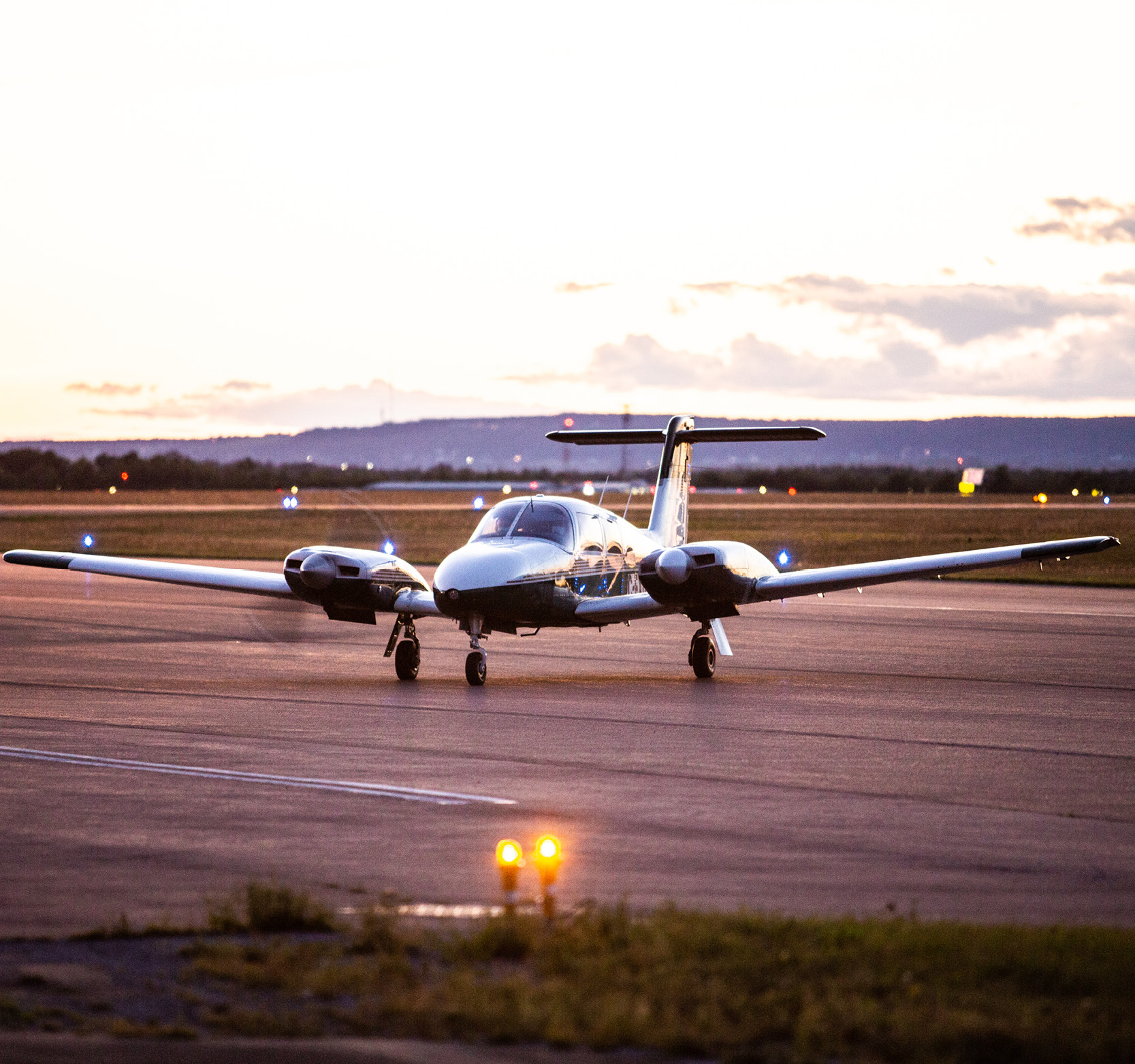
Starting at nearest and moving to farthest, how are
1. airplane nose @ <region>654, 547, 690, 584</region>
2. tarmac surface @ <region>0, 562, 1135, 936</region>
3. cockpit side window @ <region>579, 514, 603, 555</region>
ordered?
tarmac surface @ <region>0, 562, 1135, 936</region>, airplane nose @ <region>654, 547, 690, 584</region>, cockpit side window @ <region>579, 514, 603, 555</region>

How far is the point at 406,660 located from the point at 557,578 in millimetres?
2461

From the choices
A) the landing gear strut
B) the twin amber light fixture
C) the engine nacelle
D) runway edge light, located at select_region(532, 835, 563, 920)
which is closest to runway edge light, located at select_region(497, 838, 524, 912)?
the twin amber light fixture

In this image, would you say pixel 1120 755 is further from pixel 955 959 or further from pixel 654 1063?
pixel 654 1063

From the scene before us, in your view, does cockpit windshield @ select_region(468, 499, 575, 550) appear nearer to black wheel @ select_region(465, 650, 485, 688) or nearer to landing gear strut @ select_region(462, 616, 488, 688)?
landing gear strut @ select_region(462, 616, 488, 688)

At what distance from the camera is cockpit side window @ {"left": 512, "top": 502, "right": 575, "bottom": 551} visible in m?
22.1

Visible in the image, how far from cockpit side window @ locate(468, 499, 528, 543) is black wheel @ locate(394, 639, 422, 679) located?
5.53ft

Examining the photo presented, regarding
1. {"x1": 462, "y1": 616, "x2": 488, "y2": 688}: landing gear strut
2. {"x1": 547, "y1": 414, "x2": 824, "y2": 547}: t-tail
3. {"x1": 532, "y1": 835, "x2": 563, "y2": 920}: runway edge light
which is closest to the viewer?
{"x1": 532, "y1": 835, "x2": 563, "y2": 920}: runway edge light

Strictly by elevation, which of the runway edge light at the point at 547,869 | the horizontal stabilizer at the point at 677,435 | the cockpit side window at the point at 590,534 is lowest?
the runway edge light at the point at 547,869

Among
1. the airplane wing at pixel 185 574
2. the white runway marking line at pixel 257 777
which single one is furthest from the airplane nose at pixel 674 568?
the white runway marking line at pixel 257 777

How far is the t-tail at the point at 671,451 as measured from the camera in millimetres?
25609

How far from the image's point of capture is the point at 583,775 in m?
14.2

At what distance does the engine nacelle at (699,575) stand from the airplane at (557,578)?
0.06 ft

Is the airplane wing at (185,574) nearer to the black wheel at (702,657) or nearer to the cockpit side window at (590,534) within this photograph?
the cockpit side window at (590,534)

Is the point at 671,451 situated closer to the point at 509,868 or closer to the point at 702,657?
the point at 702,657
